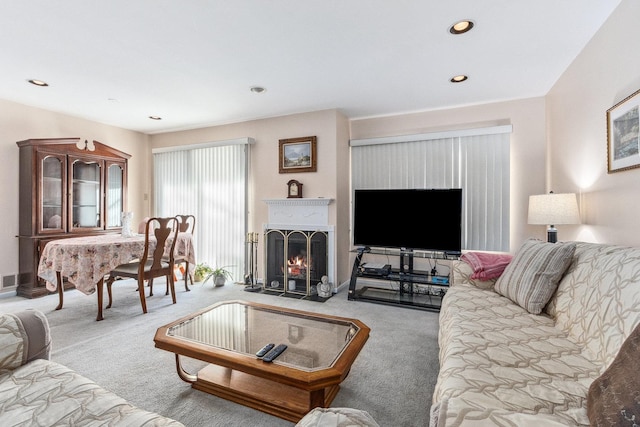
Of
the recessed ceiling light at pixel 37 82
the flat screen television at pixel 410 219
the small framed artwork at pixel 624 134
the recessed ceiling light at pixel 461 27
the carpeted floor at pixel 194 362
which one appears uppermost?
the recessed ceiling light at pixel 37 82

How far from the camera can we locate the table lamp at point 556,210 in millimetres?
2432

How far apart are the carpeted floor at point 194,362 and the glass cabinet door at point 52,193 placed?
932 millimetres

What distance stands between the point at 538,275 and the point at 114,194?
17.6 feet

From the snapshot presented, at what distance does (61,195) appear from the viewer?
394 cm

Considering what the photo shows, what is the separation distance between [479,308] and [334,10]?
2.19 meters

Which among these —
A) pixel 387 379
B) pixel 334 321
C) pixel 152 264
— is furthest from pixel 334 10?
pixel 152 264

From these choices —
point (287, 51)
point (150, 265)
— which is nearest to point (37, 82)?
point (150, 265)

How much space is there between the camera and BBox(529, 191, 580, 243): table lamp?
2.43 metres

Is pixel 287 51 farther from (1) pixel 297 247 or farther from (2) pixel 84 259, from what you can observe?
(2) pixel 84 259

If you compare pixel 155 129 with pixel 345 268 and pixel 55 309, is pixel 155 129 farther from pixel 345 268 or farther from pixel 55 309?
pixel 345 268

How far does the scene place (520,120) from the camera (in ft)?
11.6

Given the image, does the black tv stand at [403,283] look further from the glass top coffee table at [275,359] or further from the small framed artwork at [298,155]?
the glass top coffee table at [275,359]

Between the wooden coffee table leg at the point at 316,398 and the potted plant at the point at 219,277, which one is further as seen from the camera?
the potted plant at the point at 219,277

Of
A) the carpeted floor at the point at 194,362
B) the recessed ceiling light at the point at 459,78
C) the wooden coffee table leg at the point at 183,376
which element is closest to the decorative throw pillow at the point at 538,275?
the carpeted floor at the point at 194,362
